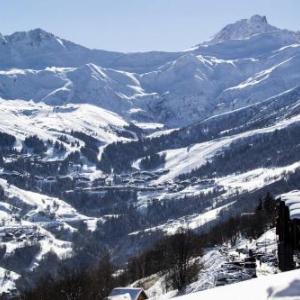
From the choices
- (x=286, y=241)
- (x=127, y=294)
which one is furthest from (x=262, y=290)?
(x=127, y=294)

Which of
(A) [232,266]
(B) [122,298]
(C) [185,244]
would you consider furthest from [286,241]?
(C) [185,244]

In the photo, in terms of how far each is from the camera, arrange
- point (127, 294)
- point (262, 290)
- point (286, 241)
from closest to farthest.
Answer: point (262, 290), point (286, 241), point (127, 294)

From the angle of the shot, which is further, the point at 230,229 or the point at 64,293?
the point at 230,229

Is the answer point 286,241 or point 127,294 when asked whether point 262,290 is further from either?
point 127,294

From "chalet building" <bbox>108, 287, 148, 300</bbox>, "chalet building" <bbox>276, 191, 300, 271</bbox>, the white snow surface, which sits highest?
the white snow surface

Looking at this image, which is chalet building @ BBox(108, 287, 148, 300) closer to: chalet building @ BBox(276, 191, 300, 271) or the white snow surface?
chalet building @ BBox(276, 191, 300, 271)

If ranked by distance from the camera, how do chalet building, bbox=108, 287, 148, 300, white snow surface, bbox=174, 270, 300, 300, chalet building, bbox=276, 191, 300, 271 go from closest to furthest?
1. white snow surface, bbox=174, 270, 300, 300
2. chalet building, bbox=276, 191, 300, 271
3. chalet building, bbox=108, 287, 148, 300

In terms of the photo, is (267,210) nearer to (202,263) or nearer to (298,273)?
(202,263)

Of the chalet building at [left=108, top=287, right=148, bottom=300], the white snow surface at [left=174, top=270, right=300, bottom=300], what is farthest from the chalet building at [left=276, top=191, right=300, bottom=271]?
the chalet building at [left=108, top=287, right=148, bottom=300]

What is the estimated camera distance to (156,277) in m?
→ 121

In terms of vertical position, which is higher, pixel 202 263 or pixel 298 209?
pixel 298 209

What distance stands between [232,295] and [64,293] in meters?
105

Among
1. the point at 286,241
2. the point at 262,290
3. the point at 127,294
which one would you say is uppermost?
the point at 262,290

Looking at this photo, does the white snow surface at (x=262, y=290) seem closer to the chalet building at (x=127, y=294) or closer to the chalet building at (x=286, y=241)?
the chalet building at (x=286, y=241)
